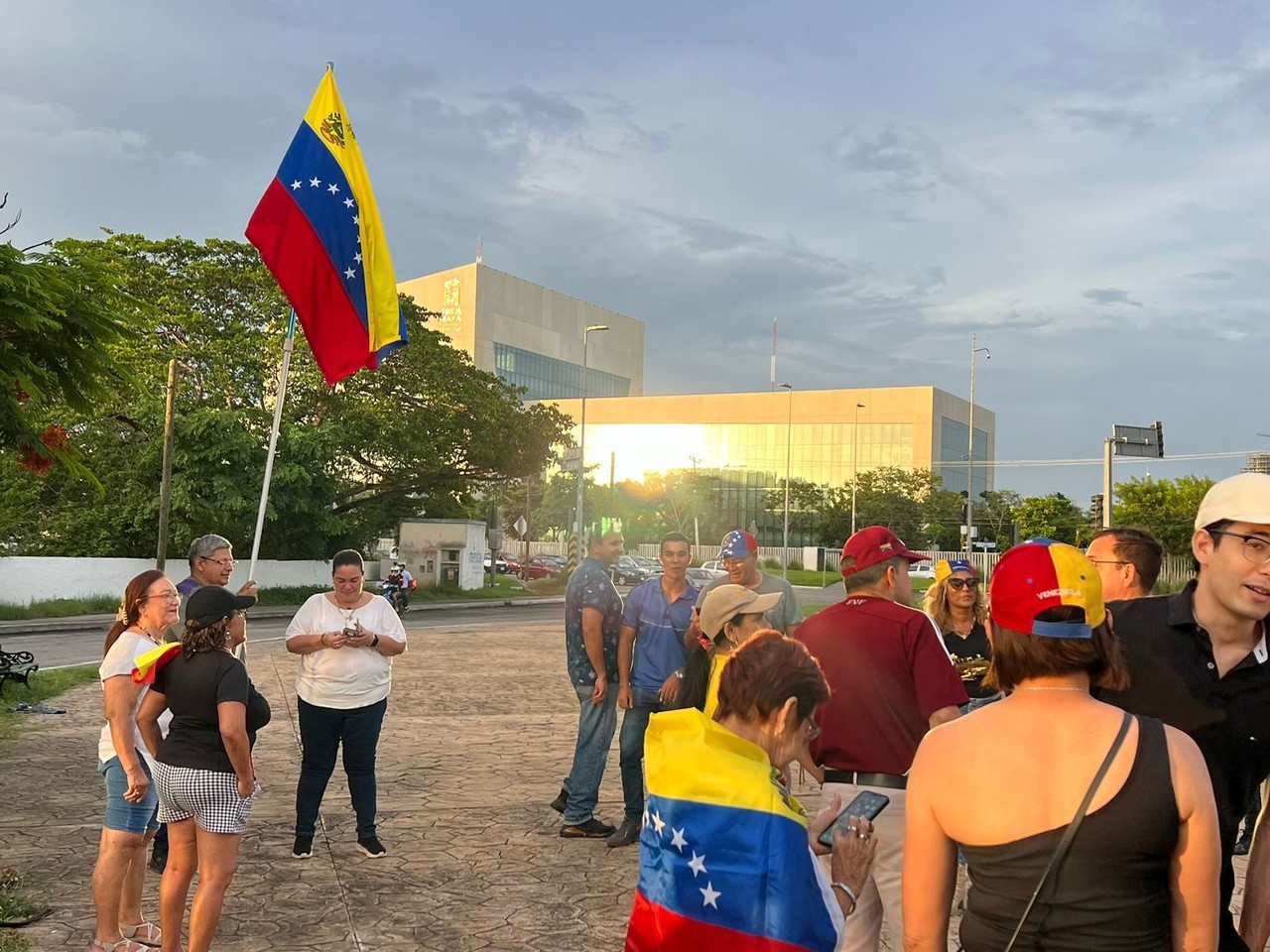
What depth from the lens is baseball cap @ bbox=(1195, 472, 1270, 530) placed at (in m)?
2.83

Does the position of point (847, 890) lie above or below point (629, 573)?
above

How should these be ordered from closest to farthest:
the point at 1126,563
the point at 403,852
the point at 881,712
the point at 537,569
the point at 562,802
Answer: the point at 881,712 < the point at 1126,563 < the point at 403,852 < the point at 562,802 < the point at 537,569

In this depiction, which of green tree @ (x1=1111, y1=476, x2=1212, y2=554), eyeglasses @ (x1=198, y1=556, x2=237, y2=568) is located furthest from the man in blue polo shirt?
green tree @ (x1=1111, y1=476, x2=1212, y2=554)

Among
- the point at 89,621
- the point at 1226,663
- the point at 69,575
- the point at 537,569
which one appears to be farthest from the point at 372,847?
the point at 537,569

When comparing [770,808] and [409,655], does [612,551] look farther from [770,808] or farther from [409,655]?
[409,655]

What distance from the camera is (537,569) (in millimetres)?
60812

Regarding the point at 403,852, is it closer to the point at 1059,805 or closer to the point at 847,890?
the point at 847,890

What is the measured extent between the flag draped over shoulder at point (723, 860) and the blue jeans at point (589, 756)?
4804 mm

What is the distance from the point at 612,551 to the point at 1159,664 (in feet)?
16.1

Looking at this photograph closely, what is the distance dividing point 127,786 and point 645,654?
3.18 metres

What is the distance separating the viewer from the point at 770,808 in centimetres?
232

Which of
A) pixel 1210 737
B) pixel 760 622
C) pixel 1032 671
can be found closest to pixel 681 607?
pixel 760 622

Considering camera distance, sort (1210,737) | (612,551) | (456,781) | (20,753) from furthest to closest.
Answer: (20,753), (456,781), (612,551), (1210,737)

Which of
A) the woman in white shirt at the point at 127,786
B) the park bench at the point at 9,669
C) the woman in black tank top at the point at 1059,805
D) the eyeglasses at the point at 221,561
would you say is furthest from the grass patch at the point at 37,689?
Result: the woman in black tank top at the point at 1059,805
